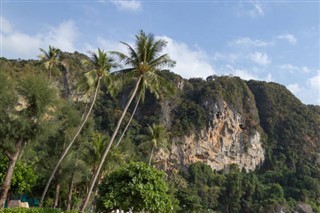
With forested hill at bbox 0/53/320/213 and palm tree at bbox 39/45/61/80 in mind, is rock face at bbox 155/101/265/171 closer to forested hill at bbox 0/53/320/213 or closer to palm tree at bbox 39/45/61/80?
forested hill at bbox 0/53/320/213

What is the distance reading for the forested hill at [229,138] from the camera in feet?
290

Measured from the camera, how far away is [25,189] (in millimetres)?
31031

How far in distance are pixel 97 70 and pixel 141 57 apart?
14.7 ft

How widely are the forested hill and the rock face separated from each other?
29 centimetres

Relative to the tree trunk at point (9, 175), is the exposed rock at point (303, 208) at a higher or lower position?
lower

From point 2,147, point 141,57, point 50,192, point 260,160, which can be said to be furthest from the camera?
point 260,160

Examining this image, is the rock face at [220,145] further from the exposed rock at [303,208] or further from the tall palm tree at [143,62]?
the tall palm tree at [143,62]

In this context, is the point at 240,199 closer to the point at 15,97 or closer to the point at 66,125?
the point at 66,125

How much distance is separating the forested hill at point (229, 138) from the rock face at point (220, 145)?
0.29m

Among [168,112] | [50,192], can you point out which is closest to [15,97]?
[50,192]

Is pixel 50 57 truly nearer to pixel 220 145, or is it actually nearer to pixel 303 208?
pixel 303 208

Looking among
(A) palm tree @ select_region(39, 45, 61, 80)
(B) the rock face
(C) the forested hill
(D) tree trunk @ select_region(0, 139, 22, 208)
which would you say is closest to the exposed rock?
(C) the forested hill

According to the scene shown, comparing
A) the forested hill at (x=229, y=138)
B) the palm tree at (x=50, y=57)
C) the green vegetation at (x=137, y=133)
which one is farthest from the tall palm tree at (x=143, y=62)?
the forested hill at (x=229, y=138)

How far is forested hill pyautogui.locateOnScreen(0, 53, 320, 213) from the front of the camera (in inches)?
3479
